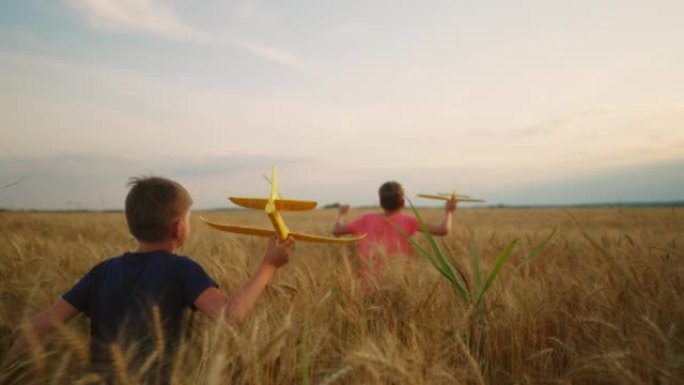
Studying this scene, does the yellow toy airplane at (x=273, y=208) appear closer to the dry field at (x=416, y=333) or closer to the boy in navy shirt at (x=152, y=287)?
the dry field at (x=416, y=333)

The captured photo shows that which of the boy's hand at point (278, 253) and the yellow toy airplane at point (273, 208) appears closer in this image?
the yellow toy airplane at point (273, 208)

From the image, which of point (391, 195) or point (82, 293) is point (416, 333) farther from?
point (391, 195)

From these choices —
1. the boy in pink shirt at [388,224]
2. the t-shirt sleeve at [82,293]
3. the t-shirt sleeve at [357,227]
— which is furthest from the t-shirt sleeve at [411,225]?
the t-shirt sleeve at [82,293]

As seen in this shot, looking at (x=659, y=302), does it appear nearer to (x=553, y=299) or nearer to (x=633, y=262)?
(x=553, y=299)

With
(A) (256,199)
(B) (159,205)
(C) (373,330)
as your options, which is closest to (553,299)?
(C) (373,330)

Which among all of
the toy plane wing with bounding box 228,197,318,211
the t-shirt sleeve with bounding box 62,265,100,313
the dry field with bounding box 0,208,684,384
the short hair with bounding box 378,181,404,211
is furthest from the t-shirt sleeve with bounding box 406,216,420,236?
the toy plane wing with bounding box 228,197,318,211

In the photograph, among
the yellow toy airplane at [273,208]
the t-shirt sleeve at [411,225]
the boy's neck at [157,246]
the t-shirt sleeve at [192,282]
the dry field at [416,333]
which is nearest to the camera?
the yellow toy airplane at [273,208]

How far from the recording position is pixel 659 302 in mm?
1868

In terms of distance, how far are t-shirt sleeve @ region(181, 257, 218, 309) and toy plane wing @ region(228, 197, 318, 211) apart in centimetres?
59

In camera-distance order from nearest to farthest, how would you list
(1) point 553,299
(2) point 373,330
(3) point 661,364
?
(3) point 661,364, (2) point 373,330, (1) point 553,299

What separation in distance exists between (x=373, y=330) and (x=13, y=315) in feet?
5.14

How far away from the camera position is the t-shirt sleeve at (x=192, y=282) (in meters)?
1.68

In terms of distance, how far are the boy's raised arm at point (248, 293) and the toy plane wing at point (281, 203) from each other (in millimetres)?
376

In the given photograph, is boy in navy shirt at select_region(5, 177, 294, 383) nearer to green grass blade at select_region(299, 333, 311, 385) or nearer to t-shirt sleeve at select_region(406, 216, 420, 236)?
green grass blade at select_region(299, 333, 311, 385)
